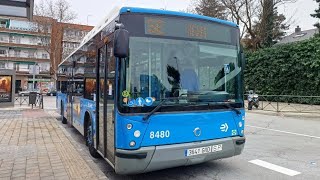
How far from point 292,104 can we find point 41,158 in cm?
1966

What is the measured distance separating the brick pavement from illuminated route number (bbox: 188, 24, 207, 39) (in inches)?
119

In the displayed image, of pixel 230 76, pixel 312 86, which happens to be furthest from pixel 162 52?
pixel 312 86

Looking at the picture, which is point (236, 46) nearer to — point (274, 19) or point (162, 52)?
point (162, 52)

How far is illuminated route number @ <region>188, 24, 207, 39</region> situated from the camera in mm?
5121

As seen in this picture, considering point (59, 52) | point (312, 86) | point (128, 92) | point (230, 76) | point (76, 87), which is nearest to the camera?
point (128, 92)

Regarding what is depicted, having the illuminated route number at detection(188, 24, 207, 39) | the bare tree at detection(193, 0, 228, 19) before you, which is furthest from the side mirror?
the bare tree at detection(193, 0, 228, 19)

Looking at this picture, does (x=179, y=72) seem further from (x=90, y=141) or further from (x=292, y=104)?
(x=292, y=104)

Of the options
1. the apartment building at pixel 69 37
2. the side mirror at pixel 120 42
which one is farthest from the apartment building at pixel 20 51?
the side mirror at pixel 120 42

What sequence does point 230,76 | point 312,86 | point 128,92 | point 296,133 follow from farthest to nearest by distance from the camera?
point 312,86 → point 296,133 → point 230,76 → point 128,92

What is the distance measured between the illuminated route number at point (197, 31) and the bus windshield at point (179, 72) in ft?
0.42

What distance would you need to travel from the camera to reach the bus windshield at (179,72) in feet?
15.0

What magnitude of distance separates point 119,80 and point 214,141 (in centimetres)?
196

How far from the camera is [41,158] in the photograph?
21.5 ft

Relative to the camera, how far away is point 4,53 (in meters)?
66.9
